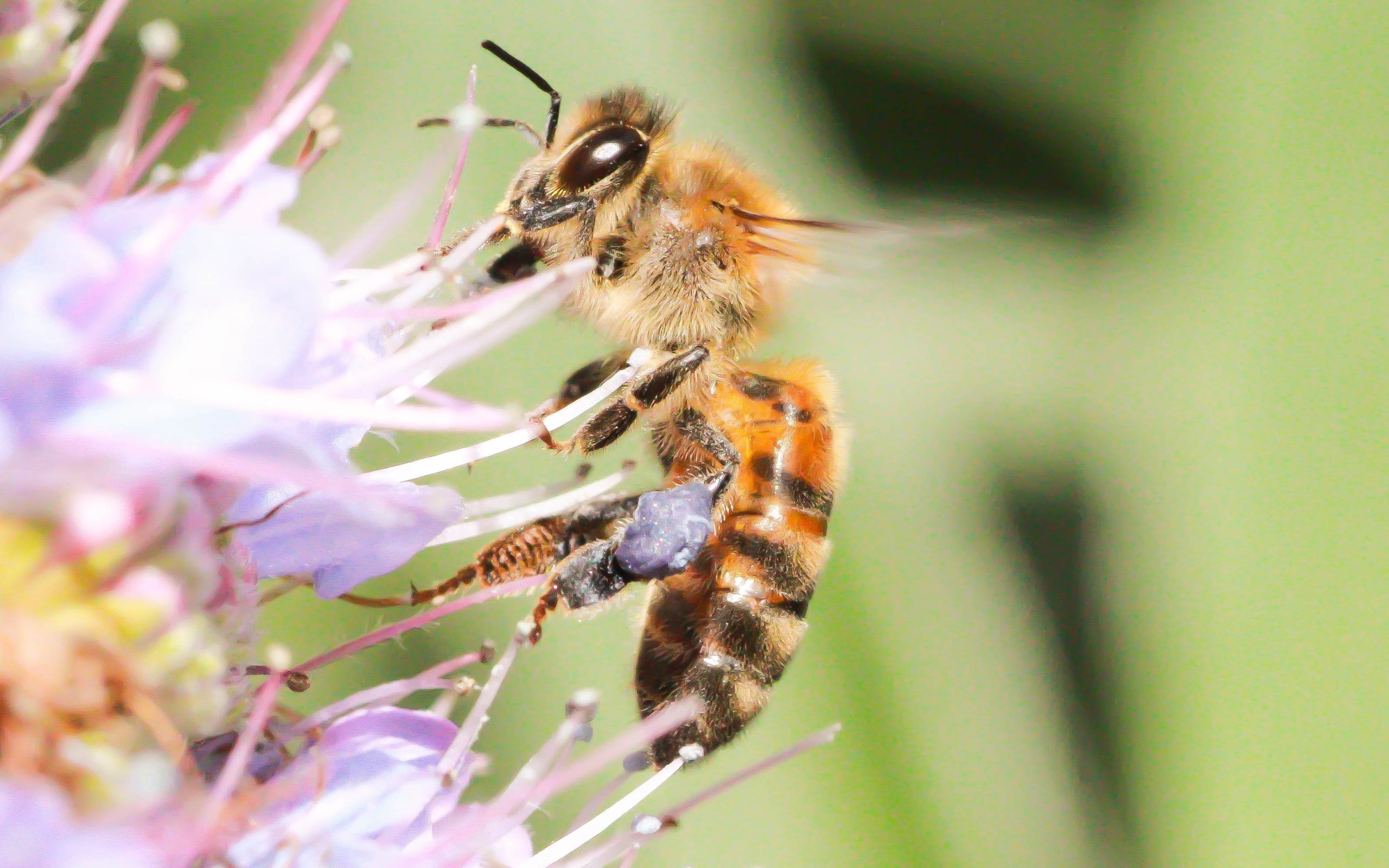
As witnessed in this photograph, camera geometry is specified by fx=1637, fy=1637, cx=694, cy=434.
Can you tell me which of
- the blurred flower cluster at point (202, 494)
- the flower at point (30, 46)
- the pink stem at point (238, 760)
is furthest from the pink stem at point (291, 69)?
the pink stem at point (238, 760)

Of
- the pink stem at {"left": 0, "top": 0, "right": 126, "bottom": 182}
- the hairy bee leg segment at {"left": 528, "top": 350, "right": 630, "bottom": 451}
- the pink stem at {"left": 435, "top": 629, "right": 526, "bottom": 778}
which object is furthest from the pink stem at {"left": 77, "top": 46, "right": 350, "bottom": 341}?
the hairy bee leg segment at {"left": 528, "top": 350, "right": 630, "bottom": 451}

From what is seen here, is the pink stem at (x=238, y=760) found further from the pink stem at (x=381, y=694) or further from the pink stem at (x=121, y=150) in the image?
the pink stem at (x=121, y=150)

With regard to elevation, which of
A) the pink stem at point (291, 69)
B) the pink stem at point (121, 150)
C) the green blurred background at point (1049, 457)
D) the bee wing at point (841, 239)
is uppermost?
the pink stem at point (291, 69)

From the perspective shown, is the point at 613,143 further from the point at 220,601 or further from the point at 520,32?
the point at 520,32

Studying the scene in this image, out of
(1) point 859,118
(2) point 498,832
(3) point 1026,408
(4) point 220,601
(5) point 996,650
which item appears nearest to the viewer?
(4) point 220,601

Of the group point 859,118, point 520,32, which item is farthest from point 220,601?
point 859,118

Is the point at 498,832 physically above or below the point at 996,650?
above
